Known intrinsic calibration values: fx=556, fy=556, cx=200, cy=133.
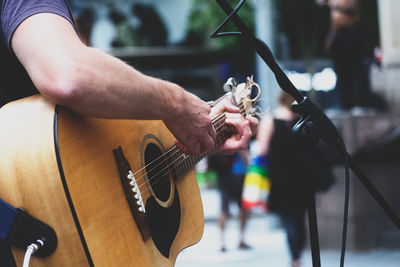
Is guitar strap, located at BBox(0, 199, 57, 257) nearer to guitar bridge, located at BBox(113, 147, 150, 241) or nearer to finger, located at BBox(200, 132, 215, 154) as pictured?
guitar bridge, located at BBox(113, 147, 150, 241)

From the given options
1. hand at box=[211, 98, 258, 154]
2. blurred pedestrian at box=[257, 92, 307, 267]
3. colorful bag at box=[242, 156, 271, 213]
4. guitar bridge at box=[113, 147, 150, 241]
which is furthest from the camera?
colorful bag at box=[242, 156, 271, 213]

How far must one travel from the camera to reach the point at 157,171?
1.92 meters

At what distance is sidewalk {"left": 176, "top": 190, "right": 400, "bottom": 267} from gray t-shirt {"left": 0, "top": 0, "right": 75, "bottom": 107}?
17.3 feet

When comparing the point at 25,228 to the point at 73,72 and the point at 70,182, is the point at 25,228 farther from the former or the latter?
the point at 73,72

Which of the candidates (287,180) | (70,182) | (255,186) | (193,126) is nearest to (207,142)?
(193,126)

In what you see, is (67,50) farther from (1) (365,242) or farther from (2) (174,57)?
(2) (174,57)

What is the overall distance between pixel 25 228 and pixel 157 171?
626 millimetres

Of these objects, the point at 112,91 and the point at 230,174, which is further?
the point at 230,174

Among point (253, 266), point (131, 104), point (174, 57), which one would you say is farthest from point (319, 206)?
point (174, 57)

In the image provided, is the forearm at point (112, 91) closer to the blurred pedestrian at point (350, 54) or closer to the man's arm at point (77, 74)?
the man's arm at point (77, 74)

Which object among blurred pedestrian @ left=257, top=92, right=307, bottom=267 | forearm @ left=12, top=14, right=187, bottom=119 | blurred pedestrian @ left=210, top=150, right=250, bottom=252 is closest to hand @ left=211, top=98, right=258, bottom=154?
forearm @ left=12, top=14, right=187, bottom=119

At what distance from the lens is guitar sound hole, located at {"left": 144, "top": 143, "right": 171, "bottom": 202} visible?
6.05ft

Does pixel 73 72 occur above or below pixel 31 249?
above

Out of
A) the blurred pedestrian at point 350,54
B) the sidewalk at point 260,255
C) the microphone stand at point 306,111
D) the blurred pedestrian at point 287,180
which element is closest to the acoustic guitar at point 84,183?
the microphone stand at point 306,111
